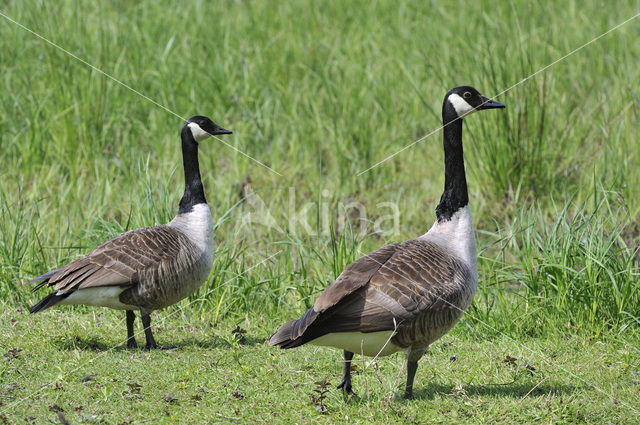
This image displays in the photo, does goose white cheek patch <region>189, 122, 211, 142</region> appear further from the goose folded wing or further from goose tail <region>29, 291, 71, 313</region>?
the goose folded wing

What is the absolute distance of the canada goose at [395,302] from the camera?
4578 millimetres

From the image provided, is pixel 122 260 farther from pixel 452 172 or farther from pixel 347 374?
pixel 452 172

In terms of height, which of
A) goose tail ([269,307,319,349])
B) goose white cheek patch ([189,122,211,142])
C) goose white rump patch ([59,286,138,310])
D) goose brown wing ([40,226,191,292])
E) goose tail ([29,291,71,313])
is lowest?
goose tail ([269,307,319,349])

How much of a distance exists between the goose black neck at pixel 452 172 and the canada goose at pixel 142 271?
2024 mm

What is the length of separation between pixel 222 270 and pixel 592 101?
18.0ft

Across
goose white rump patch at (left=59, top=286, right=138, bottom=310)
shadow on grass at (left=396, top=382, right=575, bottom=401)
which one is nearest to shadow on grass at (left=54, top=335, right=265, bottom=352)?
goose white rump patch at (left=59, top=286, right=138, bottom=310)

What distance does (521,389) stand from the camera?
17.1 ft

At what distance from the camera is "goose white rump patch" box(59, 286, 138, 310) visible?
5742 mm

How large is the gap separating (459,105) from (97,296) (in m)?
3.07

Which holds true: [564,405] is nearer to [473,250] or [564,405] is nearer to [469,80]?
[473,250]

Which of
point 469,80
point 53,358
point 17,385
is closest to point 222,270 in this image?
point 53,358

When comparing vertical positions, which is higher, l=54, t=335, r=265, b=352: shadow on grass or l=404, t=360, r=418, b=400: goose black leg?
l=54, t=335, r=265, b=352: shadow on grass

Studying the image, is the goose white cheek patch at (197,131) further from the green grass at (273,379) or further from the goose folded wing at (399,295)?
the goose folded wing at (399,295)

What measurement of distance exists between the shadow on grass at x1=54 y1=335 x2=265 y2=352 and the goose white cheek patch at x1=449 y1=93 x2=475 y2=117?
2.45 metres
